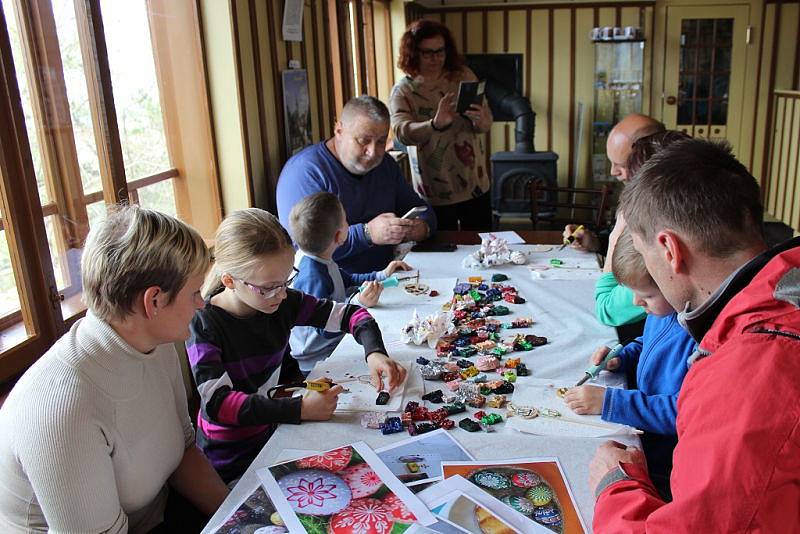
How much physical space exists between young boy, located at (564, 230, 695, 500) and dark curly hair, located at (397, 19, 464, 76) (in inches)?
95.7

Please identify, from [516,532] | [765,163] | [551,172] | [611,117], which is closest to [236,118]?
[516,532]

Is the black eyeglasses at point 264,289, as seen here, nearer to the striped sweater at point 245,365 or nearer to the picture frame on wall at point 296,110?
the striped sweater at point 245,365

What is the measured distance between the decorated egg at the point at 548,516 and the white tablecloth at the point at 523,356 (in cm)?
5

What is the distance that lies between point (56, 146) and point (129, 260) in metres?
0.96

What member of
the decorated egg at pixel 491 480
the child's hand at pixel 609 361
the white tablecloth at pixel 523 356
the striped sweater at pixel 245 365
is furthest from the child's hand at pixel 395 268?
the decorated egg at pixel 491 480

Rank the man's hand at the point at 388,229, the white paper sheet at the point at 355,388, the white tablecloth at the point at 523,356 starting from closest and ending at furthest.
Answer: the white tablecloth at the point at 523,356 → the white paper sheet at the point at 355,388 → the man's hand at the point at 388,229

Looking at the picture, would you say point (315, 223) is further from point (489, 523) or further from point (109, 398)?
point (489, 523)

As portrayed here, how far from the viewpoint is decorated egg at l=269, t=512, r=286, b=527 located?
112cm

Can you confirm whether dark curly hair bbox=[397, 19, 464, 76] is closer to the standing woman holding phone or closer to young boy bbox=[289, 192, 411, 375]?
the standing woman holding phone

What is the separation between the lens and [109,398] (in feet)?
3.94

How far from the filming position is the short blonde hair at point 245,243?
5.19 feet

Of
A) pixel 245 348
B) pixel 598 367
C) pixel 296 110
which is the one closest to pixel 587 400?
pixel 598 367

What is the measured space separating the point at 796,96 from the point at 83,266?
6568 millimetres

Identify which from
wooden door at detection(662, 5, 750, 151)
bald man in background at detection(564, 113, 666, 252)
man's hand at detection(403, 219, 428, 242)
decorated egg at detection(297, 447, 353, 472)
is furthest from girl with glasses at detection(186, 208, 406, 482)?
wooden door at detection(662, 5, 750, 151)
